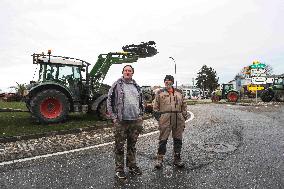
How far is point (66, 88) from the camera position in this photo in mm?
12578

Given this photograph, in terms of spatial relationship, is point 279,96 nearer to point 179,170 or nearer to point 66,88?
point 66,88

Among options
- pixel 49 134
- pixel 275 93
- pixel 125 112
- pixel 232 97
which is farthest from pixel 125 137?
pixel 232 97

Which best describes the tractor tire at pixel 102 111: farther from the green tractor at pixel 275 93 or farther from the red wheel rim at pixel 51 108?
the green tractor at pixel 275 93

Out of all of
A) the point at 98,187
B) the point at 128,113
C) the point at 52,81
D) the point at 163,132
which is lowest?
the point at 98,187

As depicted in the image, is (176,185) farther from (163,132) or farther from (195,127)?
(195,127)

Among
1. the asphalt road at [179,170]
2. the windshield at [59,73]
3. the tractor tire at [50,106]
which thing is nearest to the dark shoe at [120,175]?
the asphalt road at [179,170]

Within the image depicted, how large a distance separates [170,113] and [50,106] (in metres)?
7.07

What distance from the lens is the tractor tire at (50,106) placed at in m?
11.7

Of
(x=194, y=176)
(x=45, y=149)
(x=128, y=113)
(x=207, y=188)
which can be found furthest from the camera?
(x=45, y=149)

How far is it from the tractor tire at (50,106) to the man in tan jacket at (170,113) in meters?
6.49

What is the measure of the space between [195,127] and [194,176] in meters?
5.83

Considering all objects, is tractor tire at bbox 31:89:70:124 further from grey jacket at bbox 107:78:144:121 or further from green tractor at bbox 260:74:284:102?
green tractor at bbox 260:74:284:102

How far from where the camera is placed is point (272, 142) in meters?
7.98

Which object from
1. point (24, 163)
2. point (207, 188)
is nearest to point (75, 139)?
point (24, 163)
